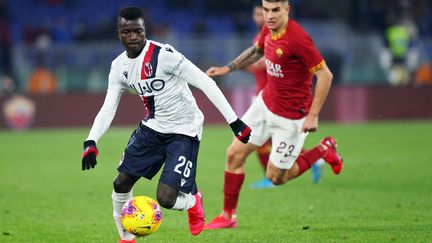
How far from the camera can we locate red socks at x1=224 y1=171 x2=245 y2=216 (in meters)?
9.95

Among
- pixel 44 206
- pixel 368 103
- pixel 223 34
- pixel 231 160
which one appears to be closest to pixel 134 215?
pixel 231 160

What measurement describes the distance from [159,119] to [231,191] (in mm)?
1850

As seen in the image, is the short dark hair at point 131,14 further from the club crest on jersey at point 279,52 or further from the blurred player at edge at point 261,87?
the blurred player at edge at point 261,87

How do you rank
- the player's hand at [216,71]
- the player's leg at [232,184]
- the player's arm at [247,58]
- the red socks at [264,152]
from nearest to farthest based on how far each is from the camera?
the player's leg at [232,184], the player's hand at [216,71], the player's arm at [247,58], the red socks at [264,152]

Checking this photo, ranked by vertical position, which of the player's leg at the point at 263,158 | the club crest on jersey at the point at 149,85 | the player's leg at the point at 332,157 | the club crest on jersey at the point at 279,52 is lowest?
the player's leg at the point at 263,158

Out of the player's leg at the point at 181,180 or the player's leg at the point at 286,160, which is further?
the player's leg at the point at 286,160

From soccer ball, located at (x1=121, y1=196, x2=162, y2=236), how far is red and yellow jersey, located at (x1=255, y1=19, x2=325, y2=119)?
2311 mm

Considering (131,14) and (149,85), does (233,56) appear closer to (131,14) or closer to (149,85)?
(149,85)

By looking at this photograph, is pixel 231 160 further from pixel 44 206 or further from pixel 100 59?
pixel 100 59

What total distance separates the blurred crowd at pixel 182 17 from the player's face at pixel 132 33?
2072 centimetres

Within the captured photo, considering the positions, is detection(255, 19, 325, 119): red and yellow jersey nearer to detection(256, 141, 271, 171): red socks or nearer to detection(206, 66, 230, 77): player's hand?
detection(206, 66, 230, 77): player's hand

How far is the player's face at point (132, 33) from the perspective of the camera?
8.05 metres

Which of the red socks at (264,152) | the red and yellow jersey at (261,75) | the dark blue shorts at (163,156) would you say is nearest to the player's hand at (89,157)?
the dark blue shorts at (163,156)

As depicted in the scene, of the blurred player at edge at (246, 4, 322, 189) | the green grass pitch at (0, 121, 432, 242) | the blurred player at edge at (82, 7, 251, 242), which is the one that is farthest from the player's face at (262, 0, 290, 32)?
the blurred player at edge at (246, 4, 322, 189)
